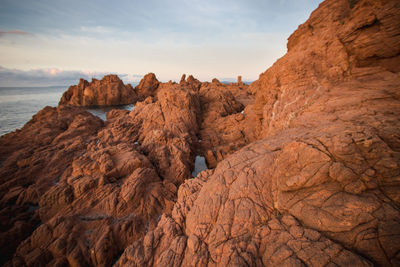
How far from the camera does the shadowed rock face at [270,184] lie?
165 inches

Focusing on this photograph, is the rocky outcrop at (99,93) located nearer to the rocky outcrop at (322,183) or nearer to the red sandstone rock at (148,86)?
the red sandstone rock at (148,86)

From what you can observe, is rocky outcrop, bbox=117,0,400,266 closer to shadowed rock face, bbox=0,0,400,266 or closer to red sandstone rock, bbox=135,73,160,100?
shadowed rock face, bbox=0,0,400,266

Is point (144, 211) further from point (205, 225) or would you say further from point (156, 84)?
point (156, 84)

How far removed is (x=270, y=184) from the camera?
253 inches

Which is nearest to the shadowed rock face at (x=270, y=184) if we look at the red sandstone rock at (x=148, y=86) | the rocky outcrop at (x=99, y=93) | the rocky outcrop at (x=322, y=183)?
the rocky outcrop at (x=322, y=183)

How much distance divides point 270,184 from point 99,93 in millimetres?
57823

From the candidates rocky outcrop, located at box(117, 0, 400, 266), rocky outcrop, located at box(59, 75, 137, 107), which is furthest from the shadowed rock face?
rocky outcrop, located at box(59, 75, 137, 107)

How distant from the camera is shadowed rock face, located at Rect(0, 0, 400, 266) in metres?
4.19

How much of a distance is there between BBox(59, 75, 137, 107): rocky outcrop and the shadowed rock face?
35.8 meters

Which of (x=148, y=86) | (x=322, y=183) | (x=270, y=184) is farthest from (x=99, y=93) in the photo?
(x=322, y=183)

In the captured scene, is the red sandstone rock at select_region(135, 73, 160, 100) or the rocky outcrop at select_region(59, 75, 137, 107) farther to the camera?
the red sandstone rock at select_region(135, 73, 160, 100)

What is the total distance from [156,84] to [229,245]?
61.7m

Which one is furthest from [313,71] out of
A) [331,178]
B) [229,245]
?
[229,245]

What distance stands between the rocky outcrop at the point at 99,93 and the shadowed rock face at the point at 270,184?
35.8 metres
